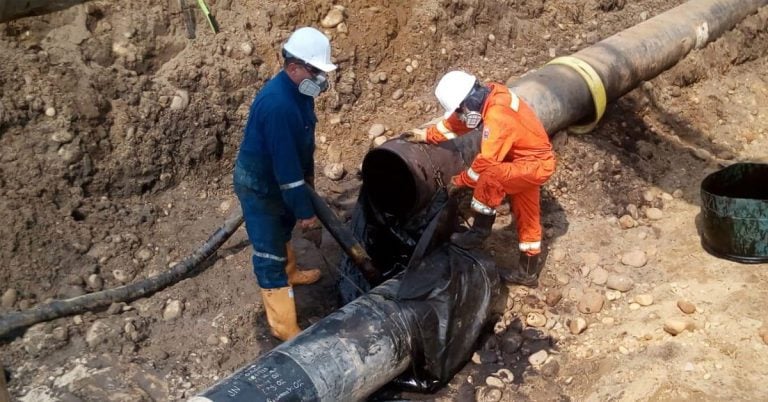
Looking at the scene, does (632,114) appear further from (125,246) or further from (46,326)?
(46,326)

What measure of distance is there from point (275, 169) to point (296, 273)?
1268 millimetres

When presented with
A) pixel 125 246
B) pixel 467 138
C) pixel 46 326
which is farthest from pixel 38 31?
pixel 467 138

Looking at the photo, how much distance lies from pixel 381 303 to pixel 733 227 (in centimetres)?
256

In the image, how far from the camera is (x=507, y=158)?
15.5 ft

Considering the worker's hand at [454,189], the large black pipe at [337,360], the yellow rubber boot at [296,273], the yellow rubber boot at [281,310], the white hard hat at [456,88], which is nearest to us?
the large black pipe at [337,360]

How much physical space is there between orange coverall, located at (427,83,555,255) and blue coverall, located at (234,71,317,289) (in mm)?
1076

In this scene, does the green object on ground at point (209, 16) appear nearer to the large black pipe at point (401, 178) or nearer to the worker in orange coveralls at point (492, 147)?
the large black pipe at point (401, 178)

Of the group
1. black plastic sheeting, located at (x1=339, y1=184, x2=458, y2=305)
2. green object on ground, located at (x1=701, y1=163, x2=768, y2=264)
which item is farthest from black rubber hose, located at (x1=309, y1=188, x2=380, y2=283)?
green object on ground, located at (x1=701, y1=163, x2=768, y2=264)

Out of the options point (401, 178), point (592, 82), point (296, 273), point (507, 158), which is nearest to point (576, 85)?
point (592, 82)

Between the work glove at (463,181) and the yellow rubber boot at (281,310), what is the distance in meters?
1.30

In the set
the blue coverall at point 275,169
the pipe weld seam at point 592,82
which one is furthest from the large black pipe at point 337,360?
the pipe weld seam at point 592,82

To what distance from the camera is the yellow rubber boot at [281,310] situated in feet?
14.2

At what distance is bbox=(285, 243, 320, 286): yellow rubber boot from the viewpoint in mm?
4859

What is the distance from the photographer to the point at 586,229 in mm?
5543
